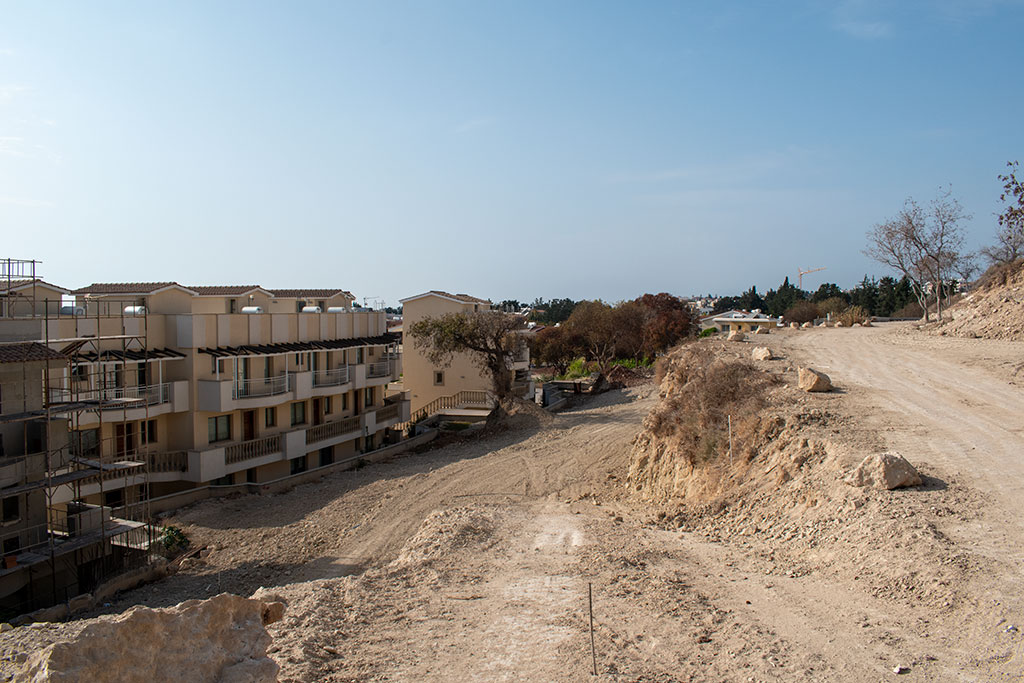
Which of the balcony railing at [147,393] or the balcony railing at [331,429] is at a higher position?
the balcony railing at [147,393]

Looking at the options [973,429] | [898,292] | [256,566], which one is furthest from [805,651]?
[898,292]

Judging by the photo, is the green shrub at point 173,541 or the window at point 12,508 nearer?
the window at point 12,508

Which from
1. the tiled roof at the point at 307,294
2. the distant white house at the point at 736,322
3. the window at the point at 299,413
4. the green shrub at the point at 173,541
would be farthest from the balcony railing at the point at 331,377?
the distant white house at the point at 736,322

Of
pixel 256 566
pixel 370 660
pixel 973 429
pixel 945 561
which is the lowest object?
pixel 256 566

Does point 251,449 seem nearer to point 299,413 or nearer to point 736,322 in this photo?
point 299,413

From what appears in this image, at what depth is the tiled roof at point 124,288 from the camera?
95.7 feet

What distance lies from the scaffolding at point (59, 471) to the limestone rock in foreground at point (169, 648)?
13.3m

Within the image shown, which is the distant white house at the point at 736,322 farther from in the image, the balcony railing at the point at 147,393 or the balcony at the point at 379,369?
the balcony railing at the point at 147,393

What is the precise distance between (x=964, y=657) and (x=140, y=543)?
2104 centimetres

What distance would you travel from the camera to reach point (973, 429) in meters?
15.6

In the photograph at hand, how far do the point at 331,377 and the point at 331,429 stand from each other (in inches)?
102

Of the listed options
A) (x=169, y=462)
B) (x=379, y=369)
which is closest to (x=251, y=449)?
(x=169, y=462)

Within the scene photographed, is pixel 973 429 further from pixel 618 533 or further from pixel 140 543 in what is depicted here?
pixel 140 543

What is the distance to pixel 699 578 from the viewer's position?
11.8 meters
